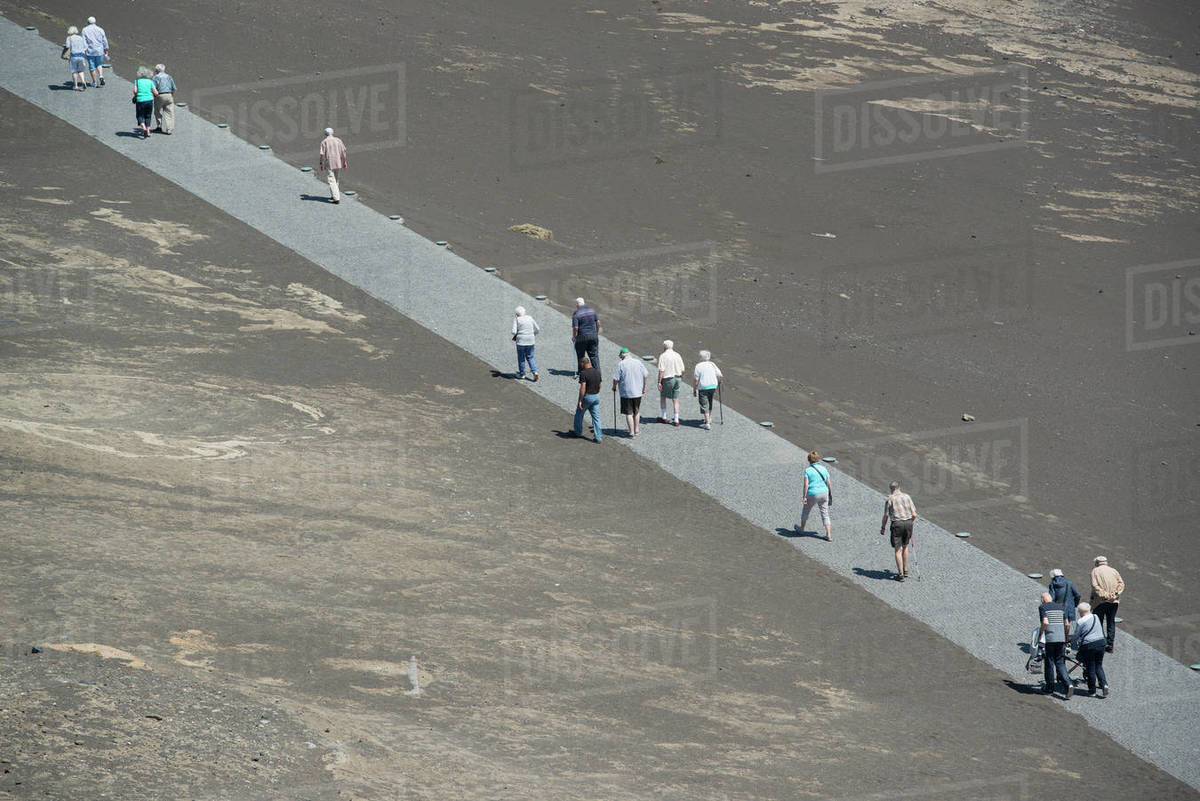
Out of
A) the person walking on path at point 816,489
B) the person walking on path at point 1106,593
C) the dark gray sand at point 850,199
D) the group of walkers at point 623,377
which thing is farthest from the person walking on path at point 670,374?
the person walking on path at point 1106,593

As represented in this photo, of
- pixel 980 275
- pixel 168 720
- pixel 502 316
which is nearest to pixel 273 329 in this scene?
pixel 502 316

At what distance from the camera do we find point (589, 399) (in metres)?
19.9

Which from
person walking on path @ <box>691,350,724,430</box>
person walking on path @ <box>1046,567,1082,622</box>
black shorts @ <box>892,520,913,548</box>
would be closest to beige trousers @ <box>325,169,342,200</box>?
person walking on path @ <box>691,350,724,430</box>

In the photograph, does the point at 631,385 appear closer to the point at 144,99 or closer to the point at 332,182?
the point at 332,182

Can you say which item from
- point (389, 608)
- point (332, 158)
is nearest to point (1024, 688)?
point (389, 608)

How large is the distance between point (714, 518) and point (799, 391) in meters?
5.71

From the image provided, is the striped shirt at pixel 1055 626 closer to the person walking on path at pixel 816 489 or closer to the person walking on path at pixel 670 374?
the person walking on path at pixel 816 489

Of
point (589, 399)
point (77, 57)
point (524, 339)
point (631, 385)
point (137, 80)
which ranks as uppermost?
point (77, 57)

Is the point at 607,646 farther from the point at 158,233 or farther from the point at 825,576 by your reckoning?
the point at 158,233

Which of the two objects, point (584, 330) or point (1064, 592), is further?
point (584, 330)

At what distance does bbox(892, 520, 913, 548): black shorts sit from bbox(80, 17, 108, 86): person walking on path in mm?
21039

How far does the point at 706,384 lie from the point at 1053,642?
7.00 meters

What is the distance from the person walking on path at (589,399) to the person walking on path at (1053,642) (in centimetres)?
702

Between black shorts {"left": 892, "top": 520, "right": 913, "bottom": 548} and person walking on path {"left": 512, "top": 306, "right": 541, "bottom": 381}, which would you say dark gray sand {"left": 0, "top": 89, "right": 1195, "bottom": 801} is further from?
black shorts {"left": 892, "top": 520, "right": 913, "bottom": 548}
